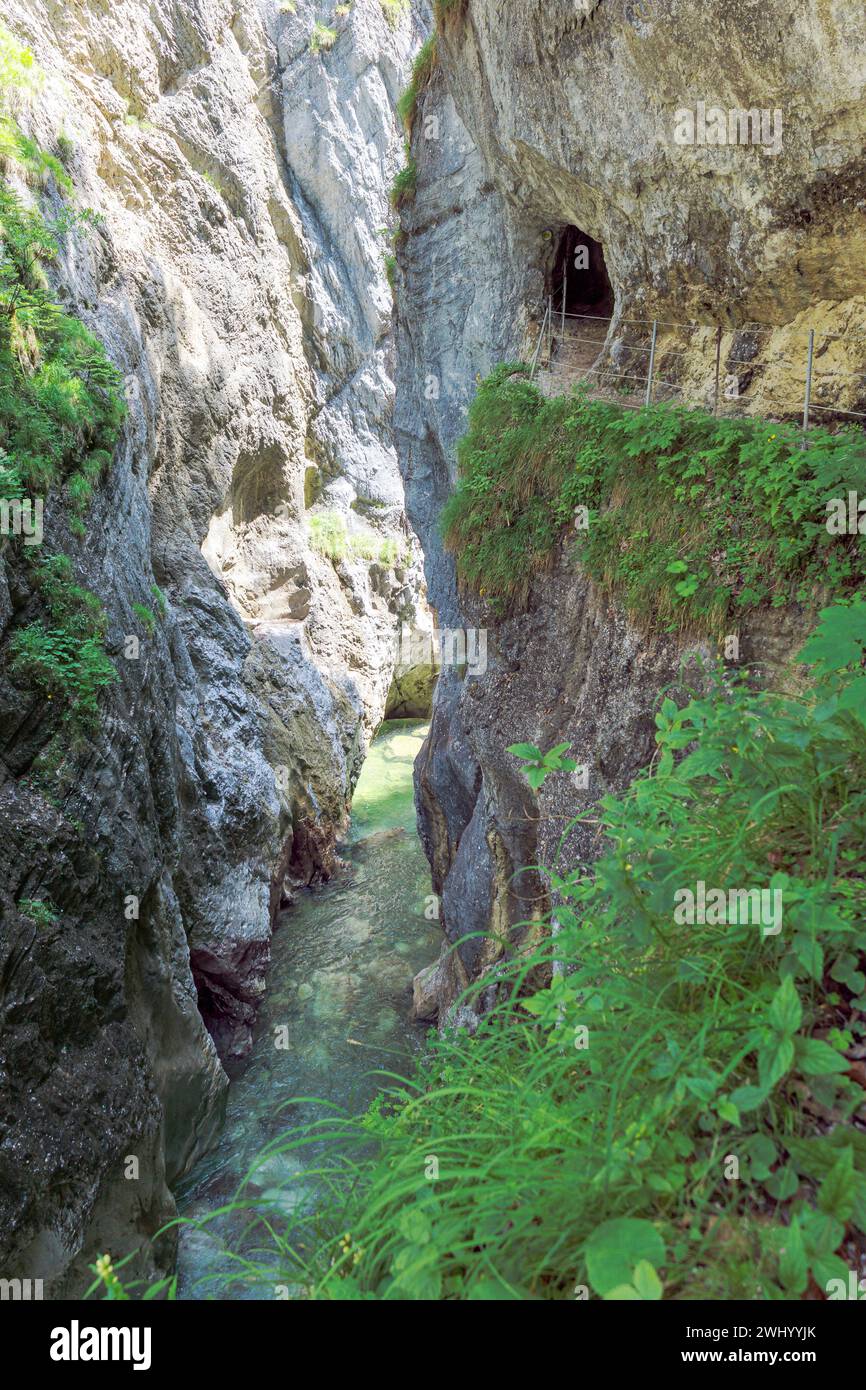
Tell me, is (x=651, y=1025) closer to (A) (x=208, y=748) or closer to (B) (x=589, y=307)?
(A) (x=208, y=748)

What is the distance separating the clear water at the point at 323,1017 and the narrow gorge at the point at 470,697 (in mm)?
107

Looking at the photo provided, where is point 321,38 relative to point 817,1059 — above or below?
above

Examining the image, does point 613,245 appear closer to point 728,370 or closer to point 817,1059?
point 728,370

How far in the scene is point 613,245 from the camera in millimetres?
10672

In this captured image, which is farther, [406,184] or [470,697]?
[406,184]

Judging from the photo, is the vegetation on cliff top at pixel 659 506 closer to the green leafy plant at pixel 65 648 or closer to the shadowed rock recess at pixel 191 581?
the green leafy plant at pixel 65 648

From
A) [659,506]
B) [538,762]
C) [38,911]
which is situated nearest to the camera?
[538,762]

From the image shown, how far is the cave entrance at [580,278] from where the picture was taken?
13.5 metres

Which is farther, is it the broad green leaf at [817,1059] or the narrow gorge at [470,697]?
the narrow gorge at [470,697]

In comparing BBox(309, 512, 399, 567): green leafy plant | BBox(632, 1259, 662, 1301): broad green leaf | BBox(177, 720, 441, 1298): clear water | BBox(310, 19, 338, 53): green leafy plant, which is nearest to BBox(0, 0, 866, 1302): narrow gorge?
BBox(632, 1259, 662, 1301): broad green leaf

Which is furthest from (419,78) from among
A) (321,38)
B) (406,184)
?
(321,38)

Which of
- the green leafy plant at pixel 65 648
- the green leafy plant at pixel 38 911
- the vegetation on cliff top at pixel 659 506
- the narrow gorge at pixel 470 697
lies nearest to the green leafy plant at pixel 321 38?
the narrow gorge at pixel 470 697

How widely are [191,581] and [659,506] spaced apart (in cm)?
991
